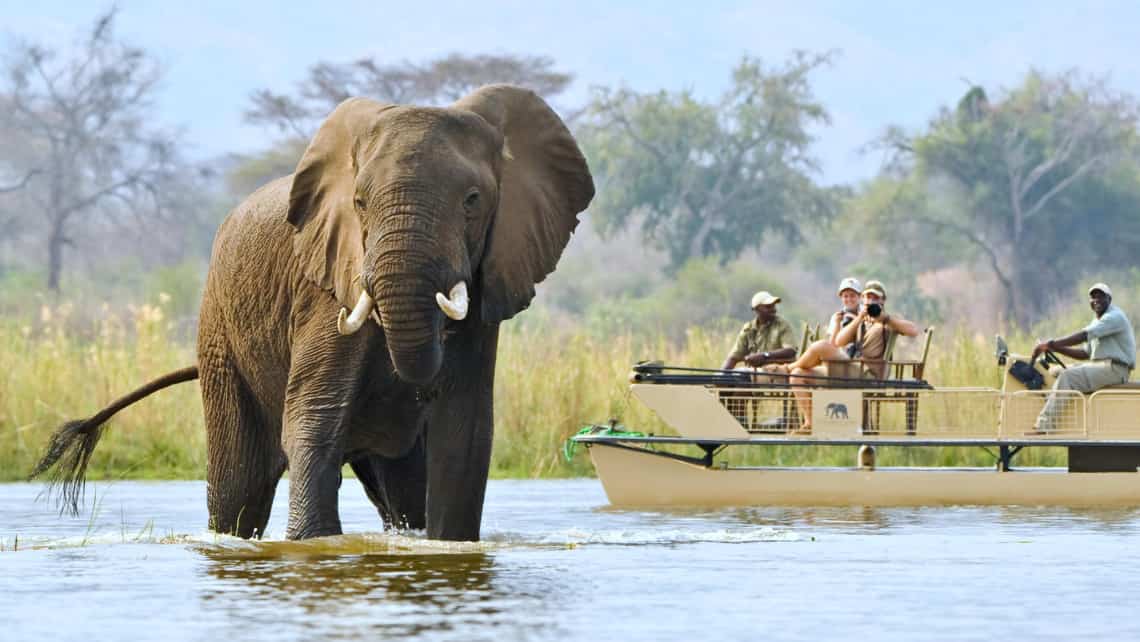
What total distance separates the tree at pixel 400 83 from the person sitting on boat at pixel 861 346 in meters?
38.0

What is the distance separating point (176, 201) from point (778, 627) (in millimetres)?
57864

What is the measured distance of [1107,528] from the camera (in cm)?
1341

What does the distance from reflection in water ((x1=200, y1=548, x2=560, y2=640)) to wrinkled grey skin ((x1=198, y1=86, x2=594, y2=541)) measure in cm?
37

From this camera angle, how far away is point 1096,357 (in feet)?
53.8

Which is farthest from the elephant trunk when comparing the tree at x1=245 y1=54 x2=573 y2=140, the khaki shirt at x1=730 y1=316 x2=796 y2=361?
the tree at x1=245 y1=54 x2=573 y2=140

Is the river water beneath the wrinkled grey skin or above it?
beneath

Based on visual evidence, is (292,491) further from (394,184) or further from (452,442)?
(394,184)

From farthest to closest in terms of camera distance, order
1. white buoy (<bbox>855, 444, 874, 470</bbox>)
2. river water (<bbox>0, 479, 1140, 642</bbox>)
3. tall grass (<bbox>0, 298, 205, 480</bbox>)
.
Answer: tall grass (<bbox>0, 298, 205, 480</bbox>)
white buoy (<bbox>855, 444, 874, 470</bbox>)
river water (<bbox>0, 479, 1140, 642</bbox>)

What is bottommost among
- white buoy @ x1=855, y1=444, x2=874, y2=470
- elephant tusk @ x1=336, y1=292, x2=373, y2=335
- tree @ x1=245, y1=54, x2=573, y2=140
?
white buoy @ x1=855, y1=444, x2=874, y2=470

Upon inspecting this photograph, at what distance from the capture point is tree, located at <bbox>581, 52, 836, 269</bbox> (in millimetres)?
54969

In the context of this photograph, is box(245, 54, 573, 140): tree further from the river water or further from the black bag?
the river water

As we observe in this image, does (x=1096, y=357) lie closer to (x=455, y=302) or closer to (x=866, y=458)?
(x=866, y=458)

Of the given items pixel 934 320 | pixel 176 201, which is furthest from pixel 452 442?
pixel 176 201

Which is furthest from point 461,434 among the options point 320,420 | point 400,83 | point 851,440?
point 400,83
